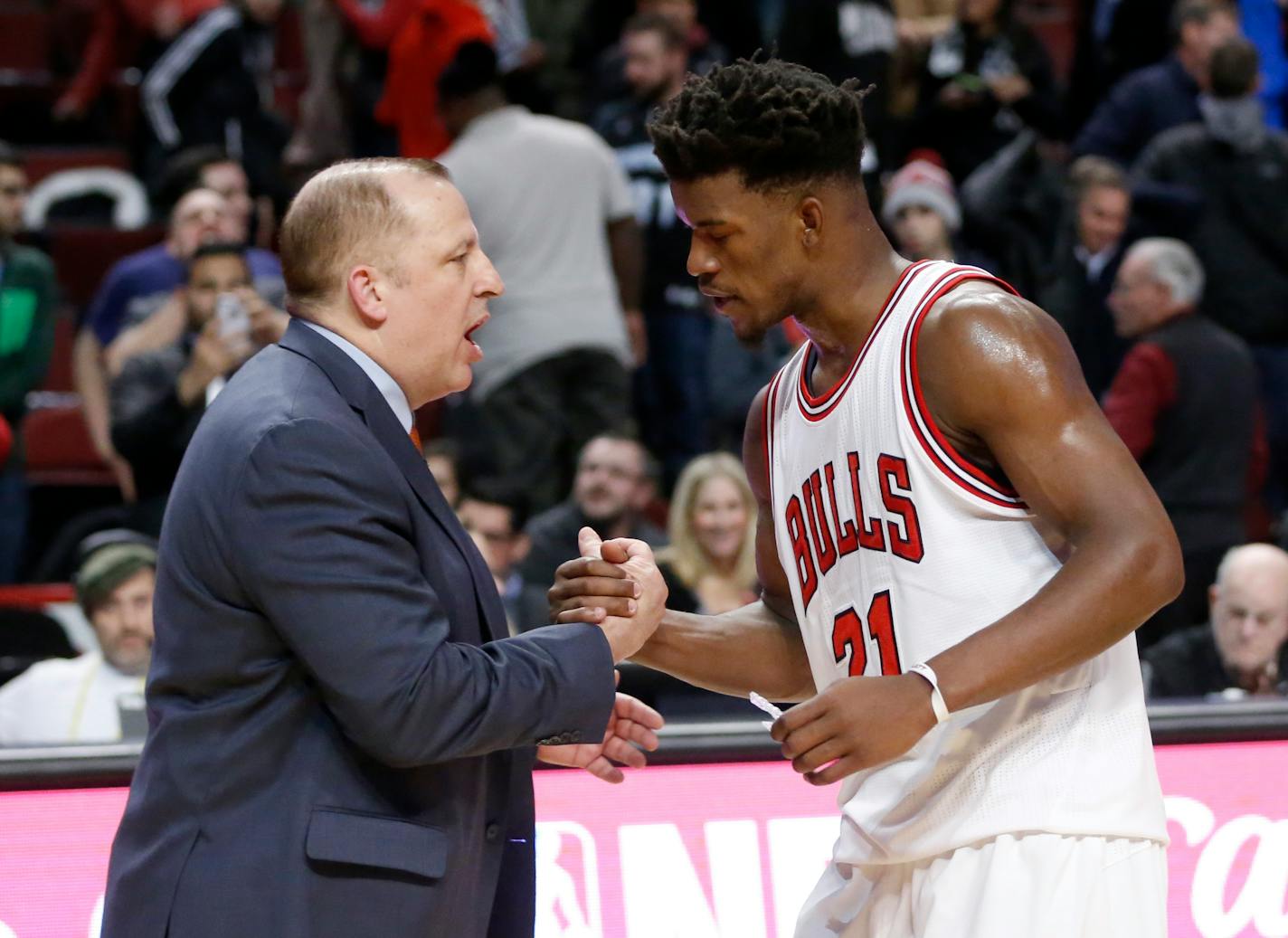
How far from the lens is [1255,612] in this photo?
19.1 feet

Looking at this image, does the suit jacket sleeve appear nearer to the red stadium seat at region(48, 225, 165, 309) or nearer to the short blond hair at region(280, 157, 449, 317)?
the short blond hair at region(280, 157, 449, 317)

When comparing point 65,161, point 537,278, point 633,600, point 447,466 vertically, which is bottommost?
point 447,466

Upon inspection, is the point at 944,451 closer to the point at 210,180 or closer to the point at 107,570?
the point at 107,570

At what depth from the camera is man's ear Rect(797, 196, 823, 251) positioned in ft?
9.58

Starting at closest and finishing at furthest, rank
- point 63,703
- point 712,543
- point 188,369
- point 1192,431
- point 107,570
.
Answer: point 63,703, point 107,570, point 188,369, point 712,543, point 1192,431

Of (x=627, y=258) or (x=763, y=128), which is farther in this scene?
(x=627, y=258)

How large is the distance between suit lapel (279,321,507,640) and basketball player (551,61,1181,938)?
0.71 ft

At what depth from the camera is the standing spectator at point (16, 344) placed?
728 cm

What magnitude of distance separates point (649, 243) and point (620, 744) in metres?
5.16

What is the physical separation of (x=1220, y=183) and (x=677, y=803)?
5.32 meters

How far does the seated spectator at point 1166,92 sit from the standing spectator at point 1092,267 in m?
0.70

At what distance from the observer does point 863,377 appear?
2861mm

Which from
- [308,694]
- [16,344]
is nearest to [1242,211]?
[16,344]

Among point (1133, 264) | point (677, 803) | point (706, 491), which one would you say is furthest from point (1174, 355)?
point (677, 803)
